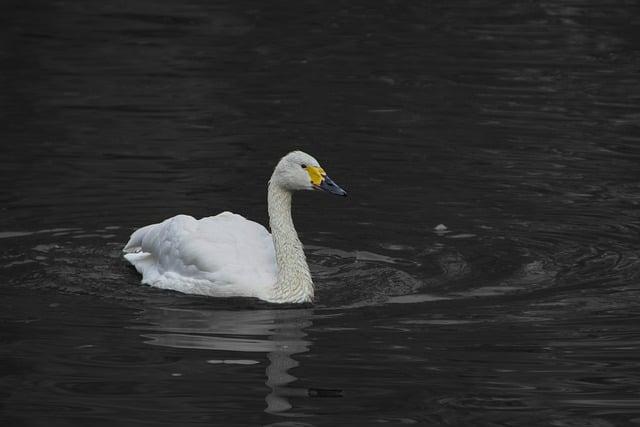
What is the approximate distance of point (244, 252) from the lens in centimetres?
1269

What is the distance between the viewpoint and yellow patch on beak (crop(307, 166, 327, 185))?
12.3m

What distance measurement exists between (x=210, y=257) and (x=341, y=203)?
3.31 m

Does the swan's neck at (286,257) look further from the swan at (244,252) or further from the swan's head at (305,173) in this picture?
the swan's head at (305,173)

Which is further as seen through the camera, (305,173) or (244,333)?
(305,173)

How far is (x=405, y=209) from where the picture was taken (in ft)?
49.8

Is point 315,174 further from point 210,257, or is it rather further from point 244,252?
point 210,257

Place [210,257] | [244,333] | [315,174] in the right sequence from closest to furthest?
[244,333] → [315,174] → [210,257]

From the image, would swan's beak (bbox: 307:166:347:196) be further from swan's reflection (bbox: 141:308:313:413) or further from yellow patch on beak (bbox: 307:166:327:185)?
swan's reflection (bbox: 141:308:313:413)

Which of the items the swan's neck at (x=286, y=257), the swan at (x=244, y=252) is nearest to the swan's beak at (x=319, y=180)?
the swan at (x=244, y=252)

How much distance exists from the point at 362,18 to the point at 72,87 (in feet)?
19.5

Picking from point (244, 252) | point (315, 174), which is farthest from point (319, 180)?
point (244, 252)

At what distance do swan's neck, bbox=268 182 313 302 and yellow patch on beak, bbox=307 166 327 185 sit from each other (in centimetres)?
35

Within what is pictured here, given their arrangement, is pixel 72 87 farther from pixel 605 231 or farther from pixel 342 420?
pixel 342 420

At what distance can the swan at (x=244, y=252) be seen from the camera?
12.2m
